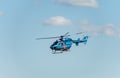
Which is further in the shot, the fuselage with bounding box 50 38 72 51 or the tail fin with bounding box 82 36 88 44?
the tail fin with bounding box 82 36 88 44

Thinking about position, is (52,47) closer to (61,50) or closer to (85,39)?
(61,50)

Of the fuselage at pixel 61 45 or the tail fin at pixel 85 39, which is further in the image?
the tail fin at pixel 85 39

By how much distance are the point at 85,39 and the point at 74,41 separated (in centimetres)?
849

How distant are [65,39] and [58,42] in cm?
446

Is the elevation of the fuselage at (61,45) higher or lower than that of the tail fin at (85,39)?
lower

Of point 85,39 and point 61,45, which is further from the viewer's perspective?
point 85,39

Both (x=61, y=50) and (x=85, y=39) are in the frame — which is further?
(x=85, y=39)

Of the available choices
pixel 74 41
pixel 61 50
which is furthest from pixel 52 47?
pixel 74 41

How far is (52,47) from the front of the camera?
5502 inches

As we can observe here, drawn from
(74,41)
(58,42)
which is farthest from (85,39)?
(58,42)

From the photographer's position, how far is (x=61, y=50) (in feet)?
457

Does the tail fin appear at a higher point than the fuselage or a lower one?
higher

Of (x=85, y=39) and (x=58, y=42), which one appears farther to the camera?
(x=85, y=39)

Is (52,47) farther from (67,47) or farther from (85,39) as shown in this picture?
(85,39)
